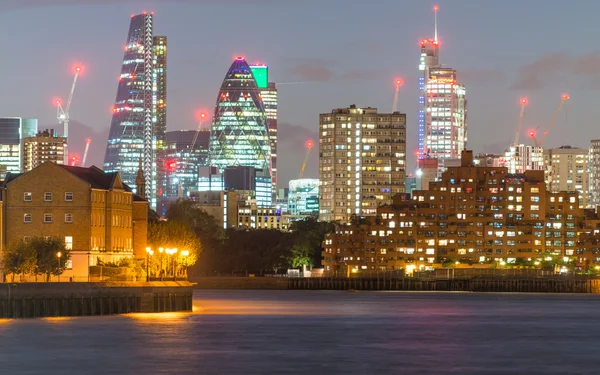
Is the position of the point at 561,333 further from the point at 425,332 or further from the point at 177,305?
the point at 177,305

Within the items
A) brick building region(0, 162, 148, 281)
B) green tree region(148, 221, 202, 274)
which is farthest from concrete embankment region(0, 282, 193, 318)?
A: green tree region(148, 221, 202, 274)

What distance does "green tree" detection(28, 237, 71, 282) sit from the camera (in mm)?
134875

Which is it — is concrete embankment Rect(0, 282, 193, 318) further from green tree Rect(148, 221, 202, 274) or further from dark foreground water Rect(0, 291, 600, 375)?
green tree Rect(148, 221, 202, 274)

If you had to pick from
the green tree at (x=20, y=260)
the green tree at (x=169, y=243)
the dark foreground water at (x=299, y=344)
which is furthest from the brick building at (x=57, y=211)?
the dark foreground water at (x=299, y=344)

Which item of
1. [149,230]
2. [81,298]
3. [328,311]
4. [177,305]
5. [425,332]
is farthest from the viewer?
[149,230]

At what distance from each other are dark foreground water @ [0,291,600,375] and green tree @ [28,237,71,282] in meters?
13.3

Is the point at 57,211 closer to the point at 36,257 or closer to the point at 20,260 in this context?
the point at 36,257

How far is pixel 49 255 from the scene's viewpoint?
449 feet

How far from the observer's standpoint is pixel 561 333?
4498 inches

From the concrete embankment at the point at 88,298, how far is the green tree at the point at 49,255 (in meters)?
11.5

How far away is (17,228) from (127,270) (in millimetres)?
13494

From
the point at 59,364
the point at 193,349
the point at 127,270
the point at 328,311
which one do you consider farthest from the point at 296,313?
the point at 59,364

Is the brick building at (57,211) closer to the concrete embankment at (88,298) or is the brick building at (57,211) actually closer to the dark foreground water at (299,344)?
the dark foreground water at (299,344)

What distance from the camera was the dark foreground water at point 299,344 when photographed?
81.3 metres
